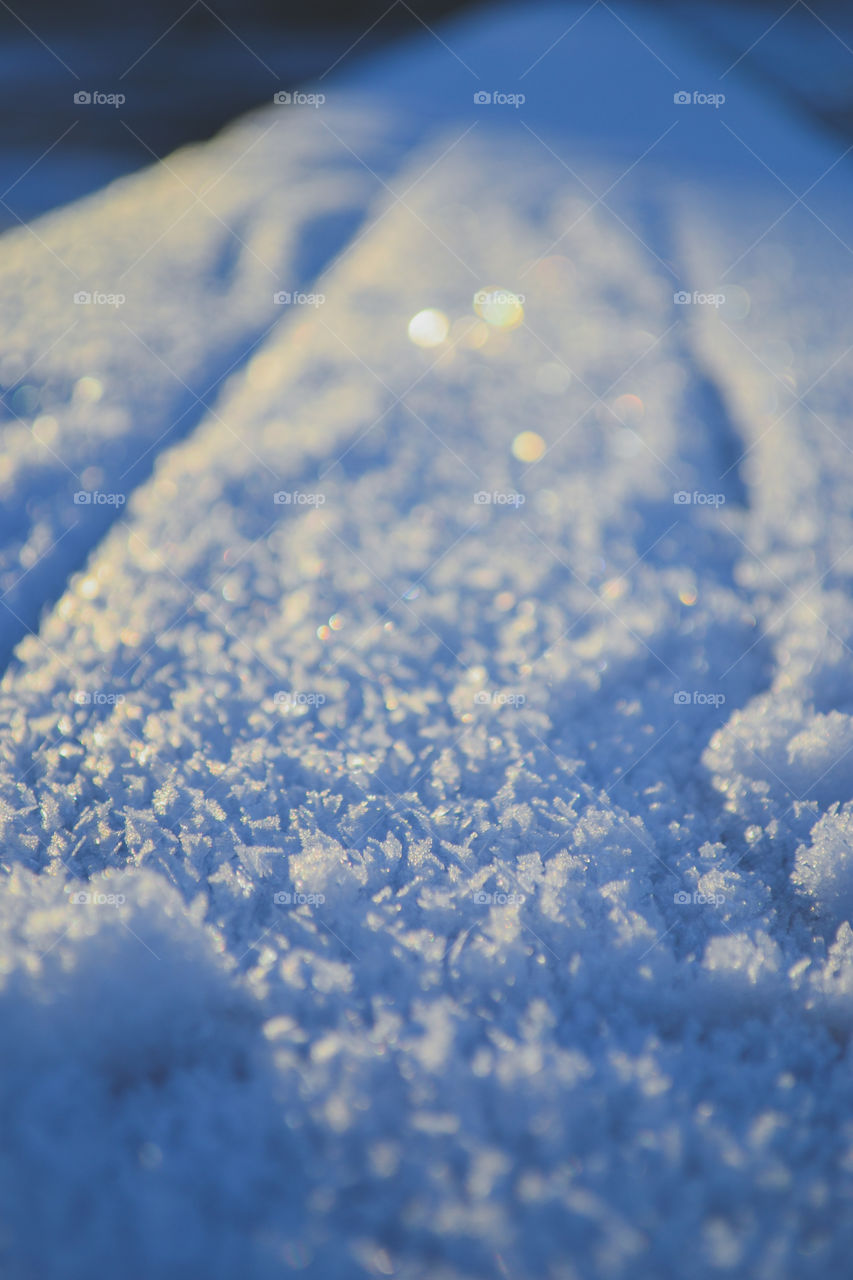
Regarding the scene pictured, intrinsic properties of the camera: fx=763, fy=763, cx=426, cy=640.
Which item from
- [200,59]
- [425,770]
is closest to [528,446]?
[425,770]

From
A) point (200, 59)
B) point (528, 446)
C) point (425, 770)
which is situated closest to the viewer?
point (425, 770)

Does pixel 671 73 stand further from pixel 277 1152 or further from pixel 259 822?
pixel 277 1152

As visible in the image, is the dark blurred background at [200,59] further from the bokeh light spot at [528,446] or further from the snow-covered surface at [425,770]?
the bokeh light spot at [528,446]

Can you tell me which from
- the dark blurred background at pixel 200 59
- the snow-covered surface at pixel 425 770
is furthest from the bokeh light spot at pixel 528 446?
the dark blurred background at pixel 200 59

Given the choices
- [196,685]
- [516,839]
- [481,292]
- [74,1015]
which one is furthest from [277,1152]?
[481,292]

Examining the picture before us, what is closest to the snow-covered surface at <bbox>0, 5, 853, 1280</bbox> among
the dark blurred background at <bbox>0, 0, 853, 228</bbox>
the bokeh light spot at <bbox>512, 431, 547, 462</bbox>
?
the bokeh light spot at <bbox>512, 431, 547, 462</bbox>

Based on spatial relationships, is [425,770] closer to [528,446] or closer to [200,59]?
[528,446]
